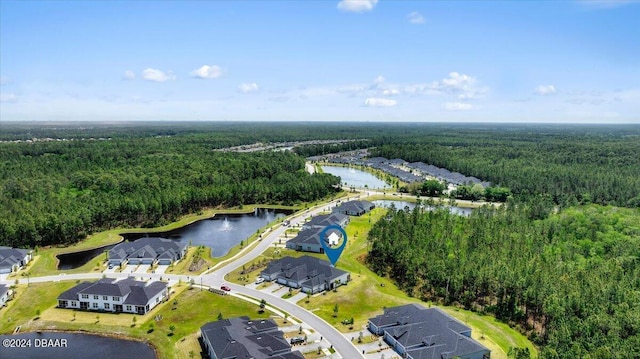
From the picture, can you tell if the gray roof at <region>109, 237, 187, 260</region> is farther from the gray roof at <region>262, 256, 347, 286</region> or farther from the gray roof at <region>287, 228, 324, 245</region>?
the gray roof at <region>287, 228, 324, 245</region>

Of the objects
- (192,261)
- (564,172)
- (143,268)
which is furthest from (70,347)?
(564,172)

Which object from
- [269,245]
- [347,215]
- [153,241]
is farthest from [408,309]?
[347,215]

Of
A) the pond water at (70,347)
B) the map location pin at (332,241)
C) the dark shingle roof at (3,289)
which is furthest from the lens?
the map location pin at (332,241)

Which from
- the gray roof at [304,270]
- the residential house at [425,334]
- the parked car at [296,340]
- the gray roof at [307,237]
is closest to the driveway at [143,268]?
the gray roof at [304,270]

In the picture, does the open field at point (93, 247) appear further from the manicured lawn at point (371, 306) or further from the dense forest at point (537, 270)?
the dense forest at point (537, 270)

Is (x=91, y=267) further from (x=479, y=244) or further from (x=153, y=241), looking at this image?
(x=479, y=244)

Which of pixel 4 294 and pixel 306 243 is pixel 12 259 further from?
pixel 306 243
